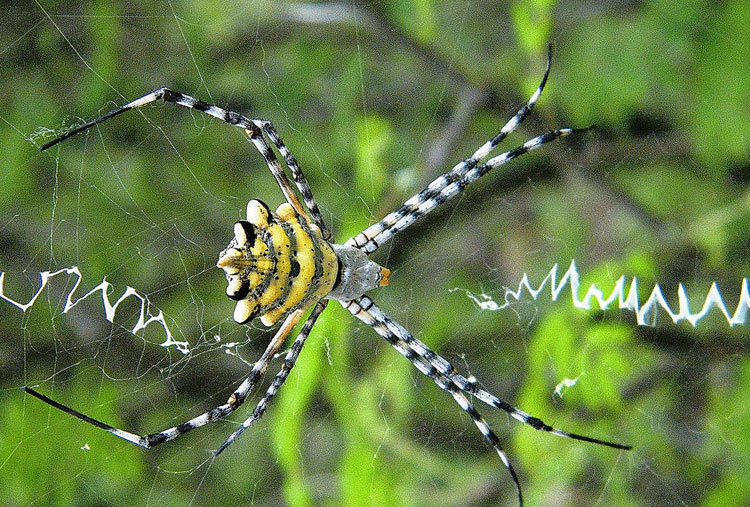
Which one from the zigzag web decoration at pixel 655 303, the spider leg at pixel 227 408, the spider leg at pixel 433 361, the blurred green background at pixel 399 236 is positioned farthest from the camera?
the zigzag web decoration at pixel 655 303

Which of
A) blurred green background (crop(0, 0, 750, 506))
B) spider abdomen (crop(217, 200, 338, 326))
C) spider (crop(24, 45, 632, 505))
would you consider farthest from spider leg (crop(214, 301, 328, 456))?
blurred green background (crop(0, 0, 750, 506))

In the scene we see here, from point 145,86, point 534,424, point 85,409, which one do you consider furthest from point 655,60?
point 85,409

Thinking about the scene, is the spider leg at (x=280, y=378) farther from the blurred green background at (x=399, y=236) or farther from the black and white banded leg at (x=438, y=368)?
the blurred green background at (x=399, y=236)

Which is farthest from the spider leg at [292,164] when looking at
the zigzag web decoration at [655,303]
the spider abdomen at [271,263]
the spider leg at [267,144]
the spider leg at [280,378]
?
the zigzag web decoration at [655,303]

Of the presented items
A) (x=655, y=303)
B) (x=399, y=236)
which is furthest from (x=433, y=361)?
(x=655, y=303)

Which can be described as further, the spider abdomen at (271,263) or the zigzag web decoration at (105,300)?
the zigzag web decoration at (105,300)

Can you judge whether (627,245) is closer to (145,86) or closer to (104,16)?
(145,86)

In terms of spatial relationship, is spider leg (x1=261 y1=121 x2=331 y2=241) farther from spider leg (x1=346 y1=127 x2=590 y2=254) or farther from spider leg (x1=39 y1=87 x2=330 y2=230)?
spider leg (x1=346 y1=127 x2=590 y2=254)
